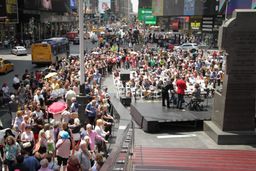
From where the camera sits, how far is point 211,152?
38.4 ft

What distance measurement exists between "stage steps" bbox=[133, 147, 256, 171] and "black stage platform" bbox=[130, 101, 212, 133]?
6.91 feet

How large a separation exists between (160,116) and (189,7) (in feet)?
212

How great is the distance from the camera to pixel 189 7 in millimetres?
75938

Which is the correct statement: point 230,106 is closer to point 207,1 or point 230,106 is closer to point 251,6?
point 251,6

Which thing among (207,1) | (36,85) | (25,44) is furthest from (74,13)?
(36,85)

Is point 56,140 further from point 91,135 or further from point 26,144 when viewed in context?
point 91,135

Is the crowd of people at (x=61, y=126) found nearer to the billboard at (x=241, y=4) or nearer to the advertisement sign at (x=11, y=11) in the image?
the billboard at (x=241, y=4)

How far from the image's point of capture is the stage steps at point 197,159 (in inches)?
397

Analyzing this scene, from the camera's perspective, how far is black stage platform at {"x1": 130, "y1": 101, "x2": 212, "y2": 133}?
14.1 metres

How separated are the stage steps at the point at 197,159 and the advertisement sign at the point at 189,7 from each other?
64753mm

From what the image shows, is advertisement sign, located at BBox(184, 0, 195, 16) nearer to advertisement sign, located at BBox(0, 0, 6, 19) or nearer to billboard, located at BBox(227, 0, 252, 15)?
billboard, located at BBox(227, 0, 252, 15)

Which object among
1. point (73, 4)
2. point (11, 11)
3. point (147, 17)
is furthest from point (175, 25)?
point (11, 11)

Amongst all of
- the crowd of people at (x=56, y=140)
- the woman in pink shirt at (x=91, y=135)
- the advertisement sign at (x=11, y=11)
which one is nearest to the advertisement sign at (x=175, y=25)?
the advertisement sign at (x=11, y=11)

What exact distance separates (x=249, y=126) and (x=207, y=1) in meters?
55.2
